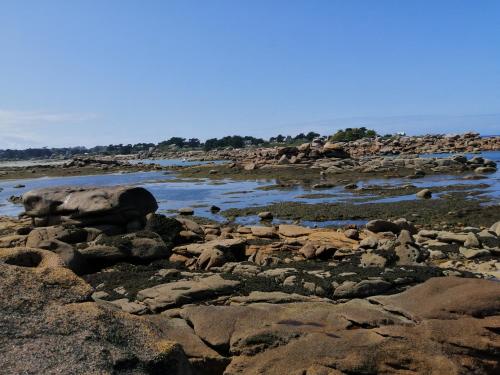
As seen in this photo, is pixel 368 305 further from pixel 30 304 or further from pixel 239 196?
pixel 239 196

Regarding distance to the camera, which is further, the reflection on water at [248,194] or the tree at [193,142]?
the tree at [193,142]

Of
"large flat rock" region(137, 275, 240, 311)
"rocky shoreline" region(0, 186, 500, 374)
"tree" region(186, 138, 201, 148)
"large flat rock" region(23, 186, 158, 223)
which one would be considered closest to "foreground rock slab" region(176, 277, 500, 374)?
"rocky shoreline" region(0, 186, 500, 374)

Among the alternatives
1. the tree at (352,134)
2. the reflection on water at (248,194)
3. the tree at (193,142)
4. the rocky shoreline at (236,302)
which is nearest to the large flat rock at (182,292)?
the rocky shoreline at (236,302)

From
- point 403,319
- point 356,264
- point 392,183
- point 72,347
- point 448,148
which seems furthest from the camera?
point 448,148

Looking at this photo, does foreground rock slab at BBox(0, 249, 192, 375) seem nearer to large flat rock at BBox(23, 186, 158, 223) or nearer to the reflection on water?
large flat rock at BBox(23, 186, 158, 223)

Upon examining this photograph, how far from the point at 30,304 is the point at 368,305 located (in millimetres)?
5195

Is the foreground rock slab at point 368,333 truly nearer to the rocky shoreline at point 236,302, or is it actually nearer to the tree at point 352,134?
the rocky shoreline at point 236,302

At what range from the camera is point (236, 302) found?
841 centimetres

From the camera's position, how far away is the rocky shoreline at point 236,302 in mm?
4176

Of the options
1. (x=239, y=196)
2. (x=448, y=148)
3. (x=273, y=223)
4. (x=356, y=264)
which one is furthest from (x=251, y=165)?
(x=356, y=264)

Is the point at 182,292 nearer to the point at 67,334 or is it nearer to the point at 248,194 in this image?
the point at 67,334

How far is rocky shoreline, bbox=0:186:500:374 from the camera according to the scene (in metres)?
4.18

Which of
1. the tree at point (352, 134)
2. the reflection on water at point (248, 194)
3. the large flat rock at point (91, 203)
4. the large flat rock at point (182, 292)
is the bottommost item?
the reflection on water at point (248, 194)

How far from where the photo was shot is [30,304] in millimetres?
4293
